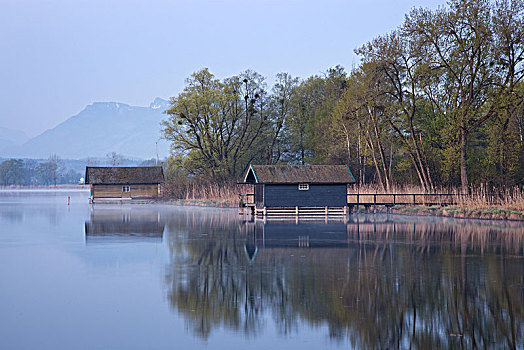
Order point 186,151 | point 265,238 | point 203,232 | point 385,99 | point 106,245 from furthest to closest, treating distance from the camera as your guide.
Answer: point 186,151
point 385,99
point 203,232
point 265,238
point 106,245

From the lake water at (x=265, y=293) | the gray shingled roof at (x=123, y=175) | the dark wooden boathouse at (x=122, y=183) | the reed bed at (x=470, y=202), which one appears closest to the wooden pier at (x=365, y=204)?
the reed bed at (x=470, y=202)

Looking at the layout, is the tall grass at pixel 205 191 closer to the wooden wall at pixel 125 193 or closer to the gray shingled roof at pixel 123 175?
the wooden wall at pixel 125 193

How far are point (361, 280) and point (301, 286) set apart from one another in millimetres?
1849

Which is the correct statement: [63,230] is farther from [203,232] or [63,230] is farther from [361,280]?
[361,280]

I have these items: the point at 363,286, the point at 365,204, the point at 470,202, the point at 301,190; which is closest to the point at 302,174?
the point at 301,190

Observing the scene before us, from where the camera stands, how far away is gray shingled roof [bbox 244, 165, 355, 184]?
4791cm

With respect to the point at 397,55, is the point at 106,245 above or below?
below

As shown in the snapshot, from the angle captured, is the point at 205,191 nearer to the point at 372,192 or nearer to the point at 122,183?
the point at 122,183

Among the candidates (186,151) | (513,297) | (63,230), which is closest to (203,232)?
(63,230)

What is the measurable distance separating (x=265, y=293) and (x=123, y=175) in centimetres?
7947

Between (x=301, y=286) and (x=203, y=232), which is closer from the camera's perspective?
(x=301, y=286)

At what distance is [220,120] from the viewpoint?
83625 millimetres

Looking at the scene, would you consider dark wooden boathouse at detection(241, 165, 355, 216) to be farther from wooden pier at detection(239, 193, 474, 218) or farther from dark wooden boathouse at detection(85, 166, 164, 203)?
dark wooden boathouse at detection(85, 166, 164, 203)

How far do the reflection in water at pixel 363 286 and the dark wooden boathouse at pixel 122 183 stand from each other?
63679mm
